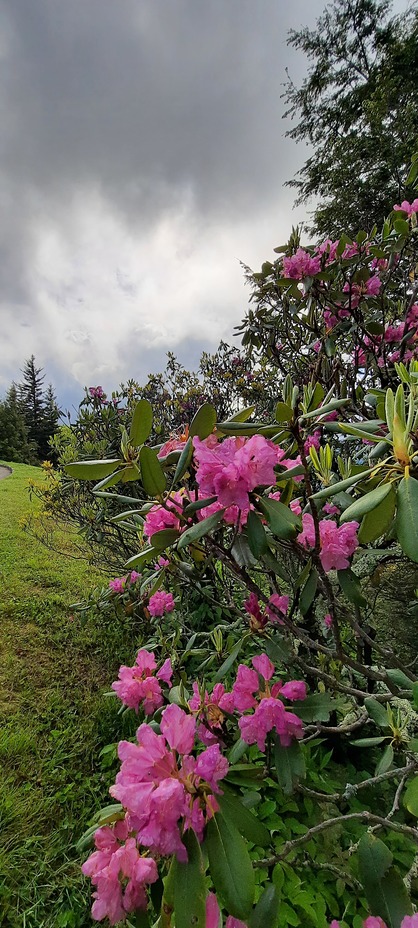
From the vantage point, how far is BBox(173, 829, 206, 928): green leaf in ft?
1.77

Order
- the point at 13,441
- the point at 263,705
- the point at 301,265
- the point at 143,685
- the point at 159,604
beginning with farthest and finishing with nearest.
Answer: the point at 13,441 → the point at 159,604 → the point at 301,265 → the point at 143,685 → the point at 263,705

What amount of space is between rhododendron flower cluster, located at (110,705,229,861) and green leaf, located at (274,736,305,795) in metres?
0.23

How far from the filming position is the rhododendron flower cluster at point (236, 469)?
643mm

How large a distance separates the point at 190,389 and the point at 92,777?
2914mm

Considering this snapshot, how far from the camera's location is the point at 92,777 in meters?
2.05

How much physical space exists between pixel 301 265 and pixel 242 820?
1717 millimetres

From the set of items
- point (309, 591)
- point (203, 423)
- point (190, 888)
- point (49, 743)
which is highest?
point (203, 423)

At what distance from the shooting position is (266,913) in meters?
0.63

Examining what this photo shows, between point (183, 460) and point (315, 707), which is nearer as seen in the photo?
point (183, 460)

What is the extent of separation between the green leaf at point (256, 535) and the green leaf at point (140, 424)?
245 millimetres

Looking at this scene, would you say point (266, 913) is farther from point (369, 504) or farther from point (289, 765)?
point (369, 504)

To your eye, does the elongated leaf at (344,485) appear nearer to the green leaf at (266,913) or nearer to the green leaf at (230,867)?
the green leaf at (230,867)

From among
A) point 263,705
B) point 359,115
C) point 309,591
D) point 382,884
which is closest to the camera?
point 382,884

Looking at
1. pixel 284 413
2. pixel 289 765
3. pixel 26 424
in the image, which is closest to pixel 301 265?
pixel 284 413
